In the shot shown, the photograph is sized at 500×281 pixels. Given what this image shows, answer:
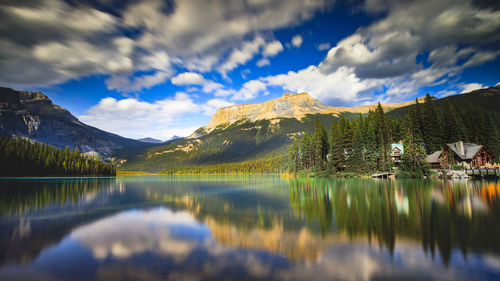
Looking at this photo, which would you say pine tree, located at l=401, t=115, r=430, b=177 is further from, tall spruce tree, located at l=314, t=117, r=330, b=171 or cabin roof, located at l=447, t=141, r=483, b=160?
tall spruce tree, located at l=314, t=117, r=330, b=171

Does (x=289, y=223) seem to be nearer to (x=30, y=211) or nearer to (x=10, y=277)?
(x=10, y=277)

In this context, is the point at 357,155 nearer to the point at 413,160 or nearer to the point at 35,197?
the point at 413,160

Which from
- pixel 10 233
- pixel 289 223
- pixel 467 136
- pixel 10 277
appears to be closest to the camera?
pixel 10 277

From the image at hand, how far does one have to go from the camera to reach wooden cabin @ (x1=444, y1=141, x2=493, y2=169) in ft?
192

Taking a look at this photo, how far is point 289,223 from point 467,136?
3182 inches

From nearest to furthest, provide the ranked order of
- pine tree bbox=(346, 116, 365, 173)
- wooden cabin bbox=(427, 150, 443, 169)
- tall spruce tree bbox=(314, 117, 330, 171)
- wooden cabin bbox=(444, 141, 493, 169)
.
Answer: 1. wooden cabin bbox=(444, 141, 493, 169)
2. wooden cabin bbox=(427, 150, 443, 169)
3. pine tree bbox=(346, 116, 365, 173)
4. tall spruce tree bbox=(314, 117, 330, 171)

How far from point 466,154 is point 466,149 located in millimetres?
1807

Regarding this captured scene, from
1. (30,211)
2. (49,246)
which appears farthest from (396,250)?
(30,211)

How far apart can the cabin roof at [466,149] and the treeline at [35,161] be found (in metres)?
174

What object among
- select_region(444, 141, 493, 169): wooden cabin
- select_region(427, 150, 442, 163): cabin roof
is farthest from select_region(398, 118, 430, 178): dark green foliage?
select_region(444, 141, 493, 169): wooden cabin

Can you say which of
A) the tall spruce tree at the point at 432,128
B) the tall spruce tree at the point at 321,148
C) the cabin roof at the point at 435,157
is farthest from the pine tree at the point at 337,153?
the tall spruce tree at the point at 432,128

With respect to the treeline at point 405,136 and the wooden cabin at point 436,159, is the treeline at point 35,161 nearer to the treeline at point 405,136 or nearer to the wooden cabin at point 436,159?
the treeline at point 405,136

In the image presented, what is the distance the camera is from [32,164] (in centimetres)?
11856

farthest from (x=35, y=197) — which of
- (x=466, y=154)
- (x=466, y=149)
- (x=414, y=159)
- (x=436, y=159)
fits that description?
(x=466, y=149)
